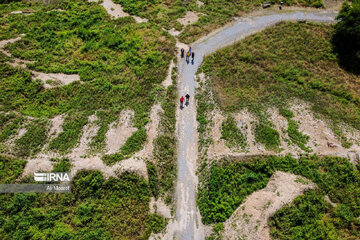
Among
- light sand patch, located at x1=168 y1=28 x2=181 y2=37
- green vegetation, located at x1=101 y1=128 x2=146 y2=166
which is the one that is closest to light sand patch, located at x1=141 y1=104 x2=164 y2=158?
green vegetation, located at x1=101 y1=128 x2=146 y2=166

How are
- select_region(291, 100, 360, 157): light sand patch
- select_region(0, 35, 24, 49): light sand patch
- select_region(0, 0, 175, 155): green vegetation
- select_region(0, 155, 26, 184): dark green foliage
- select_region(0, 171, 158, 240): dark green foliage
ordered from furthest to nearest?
select_region(0, 35, 24, 49): light sand patch, select_region(0, 0, 175, 155): green vegetation, select_region(291, 100, 360, 157): light sand patch, select_region(0, 155, 26, 184): dark green foliage, select_region(0, 171, 158, 240): dark green foliage

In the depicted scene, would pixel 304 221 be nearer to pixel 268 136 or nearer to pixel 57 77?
pixel 268 136

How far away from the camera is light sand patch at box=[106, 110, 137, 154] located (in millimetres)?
33156

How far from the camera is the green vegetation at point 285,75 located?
3841cm

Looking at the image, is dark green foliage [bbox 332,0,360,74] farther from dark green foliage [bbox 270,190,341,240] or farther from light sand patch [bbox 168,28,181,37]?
light sand patch [bbox 168,28,181,37]

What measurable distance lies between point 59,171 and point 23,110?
13419mm

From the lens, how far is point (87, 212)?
28.6 metres

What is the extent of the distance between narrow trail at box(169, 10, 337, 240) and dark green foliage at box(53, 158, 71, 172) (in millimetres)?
14653

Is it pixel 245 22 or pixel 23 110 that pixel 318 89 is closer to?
pixel 245 22

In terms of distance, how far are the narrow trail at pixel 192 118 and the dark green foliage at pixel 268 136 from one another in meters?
9.13

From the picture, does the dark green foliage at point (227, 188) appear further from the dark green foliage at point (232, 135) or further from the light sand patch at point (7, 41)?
the light sand patch at point (7, 41)

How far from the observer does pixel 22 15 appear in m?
51.8

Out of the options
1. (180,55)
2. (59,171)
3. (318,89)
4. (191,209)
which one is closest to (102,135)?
(59,171)

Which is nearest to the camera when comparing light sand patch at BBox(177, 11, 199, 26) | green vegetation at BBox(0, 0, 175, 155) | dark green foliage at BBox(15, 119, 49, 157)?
dark green foliage at BBox(15, 119, 49, 157)
